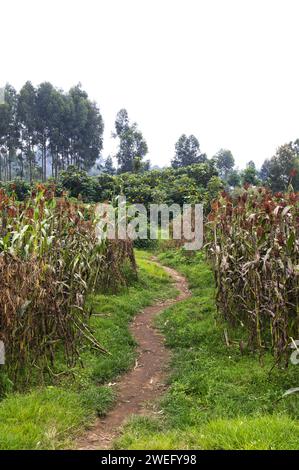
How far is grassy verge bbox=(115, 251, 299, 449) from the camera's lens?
11.7ft

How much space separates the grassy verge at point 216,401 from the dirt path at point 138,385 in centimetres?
16

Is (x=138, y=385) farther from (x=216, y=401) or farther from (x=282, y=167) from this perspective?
(x=282, y=167)

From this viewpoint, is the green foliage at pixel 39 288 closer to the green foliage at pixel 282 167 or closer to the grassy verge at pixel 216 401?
the grassy verge at pixel 216 401

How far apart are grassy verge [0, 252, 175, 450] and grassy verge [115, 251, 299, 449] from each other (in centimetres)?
53

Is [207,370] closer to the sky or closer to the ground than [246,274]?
closer to the ground

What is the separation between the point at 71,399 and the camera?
4457mm

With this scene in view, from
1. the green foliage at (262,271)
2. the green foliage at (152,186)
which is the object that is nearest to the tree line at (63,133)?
the green foliage at (152,186)

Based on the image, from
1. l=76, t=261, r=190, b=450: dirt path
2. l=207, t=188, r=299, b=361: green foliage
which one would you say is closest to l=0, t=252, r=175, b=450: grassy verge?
l=76, t=261, r=190, b=450: dirt path
